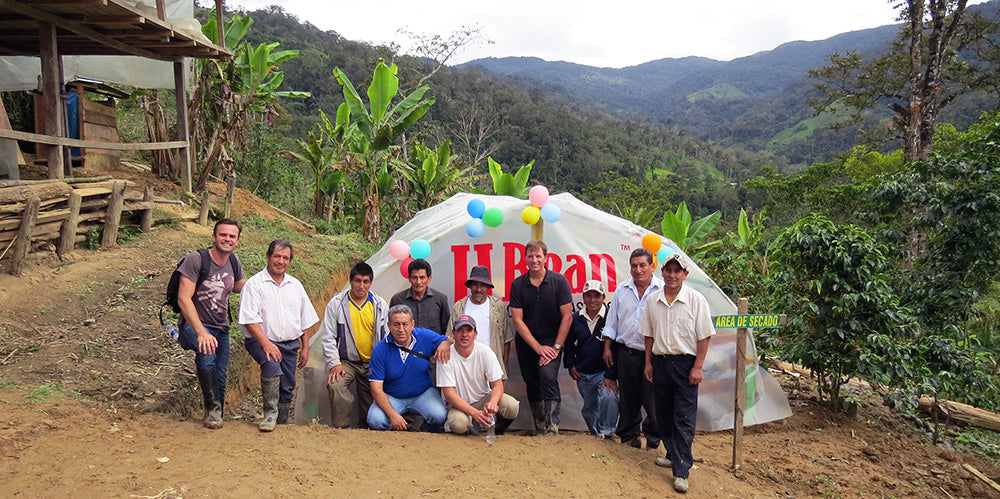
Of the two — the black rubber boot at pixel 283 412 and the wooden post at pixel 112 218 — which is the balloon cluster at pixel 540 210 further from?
the wooden post at pixel 112 218

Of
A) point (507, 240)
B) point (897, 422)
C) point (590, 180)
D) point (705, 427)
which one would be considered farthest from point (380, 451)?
point (590, 180)

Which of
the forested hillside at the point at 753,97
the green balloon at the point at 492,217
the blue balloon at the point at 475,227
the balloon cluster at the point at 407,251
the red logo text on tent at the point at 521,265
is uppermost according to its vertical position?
the forested hillside at the point at 753,97

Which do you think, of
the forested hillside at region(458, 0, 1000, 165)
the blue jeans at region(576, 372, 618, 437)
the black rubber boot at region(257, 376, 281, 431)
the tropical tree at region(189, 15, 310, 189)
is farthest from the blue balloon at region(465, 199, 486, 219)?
the forested hillside at region(458, 0, 1000, 165)

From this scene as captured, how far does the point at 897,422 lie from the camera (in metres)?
5.92

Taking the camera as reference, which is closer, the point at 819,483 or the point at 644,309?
the point at 644,309

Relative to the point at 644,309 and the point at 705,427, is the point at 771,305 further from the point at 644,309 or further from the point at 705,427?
the point at 644,309

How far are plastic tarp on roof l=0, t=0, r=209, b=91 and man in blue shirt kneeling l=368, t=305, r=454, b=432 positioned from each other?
23.6 feet

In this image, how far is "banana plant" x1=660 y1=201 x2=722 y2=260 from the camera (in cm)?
748

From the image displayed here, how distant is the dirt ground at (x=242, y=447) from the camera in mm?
3264

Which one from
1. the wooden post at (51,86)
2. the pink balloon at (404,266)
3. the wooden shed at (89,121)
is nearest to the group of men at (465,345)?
the pink balloon at (404,266)

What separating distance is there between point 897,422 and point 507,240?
411 cm

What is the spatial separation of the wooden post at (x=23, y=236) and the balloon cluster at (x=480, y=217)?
12.6 ft

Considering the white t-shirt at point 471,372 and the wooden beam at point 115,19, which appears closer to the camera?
the white t-shirt at point 471,372

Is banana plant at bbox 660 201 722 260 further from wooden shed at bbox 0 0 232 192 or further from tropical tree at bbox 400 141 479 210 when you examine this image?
wooden shed at bbox 0 0 232 192
